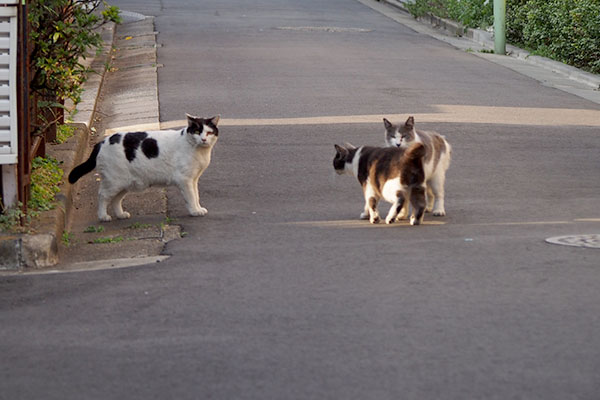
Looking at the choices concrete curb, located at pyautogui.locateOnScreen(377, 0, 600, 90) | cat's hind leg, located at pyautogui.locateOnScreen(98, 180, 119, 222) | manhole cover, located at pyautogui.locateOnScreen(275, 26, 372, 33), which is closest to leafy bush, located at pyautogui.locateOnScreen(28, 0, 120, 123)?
cat's hind leg, located at pyautogui.locateOnScreen(98, 180, 119, 222)

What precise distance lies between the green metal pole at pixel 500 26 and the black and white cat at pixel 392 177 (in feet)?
47.1

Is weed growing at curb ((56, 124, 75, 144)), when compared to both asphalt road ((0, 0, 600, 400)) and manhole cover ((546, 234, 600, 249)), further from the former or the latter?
manhole cover ((546, 234, 600, 249))

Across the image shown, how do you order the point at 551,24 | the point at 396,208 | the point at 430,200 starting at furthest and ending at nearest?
the point at 551,24
the point at 430,200
the point at 396,208

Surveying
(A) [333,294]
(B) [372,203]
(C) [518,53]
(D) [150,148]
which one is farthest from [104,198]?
(C) [518,53]

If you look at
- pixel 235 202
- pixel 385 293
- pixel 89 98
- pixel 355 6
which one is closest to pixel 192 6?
pixel 355 6

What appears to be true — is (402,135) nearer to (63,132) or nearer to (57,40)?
(57,40)

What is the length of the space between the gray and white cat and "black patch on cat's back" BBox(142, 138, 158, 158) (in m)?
2.09

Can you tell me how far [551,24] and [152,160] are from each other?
50.3ft

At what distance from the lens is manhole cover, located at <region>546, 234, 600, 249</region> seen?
7.71 m

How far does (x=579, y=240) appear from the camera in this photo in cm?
788

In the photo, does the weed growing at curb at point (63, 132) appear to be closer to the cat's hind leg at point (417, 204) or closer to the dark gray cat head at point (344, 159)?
the dark gray cat head at point (344, 159)

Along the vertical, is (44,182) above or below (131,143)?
below

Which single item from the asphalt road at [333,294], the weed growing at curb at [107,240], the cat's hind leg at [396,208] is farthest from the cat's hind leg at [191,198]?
the cat's hind leg at [396,208]

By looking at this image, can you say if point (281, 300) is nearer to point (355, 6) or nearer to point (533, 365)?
point (533, 365)
